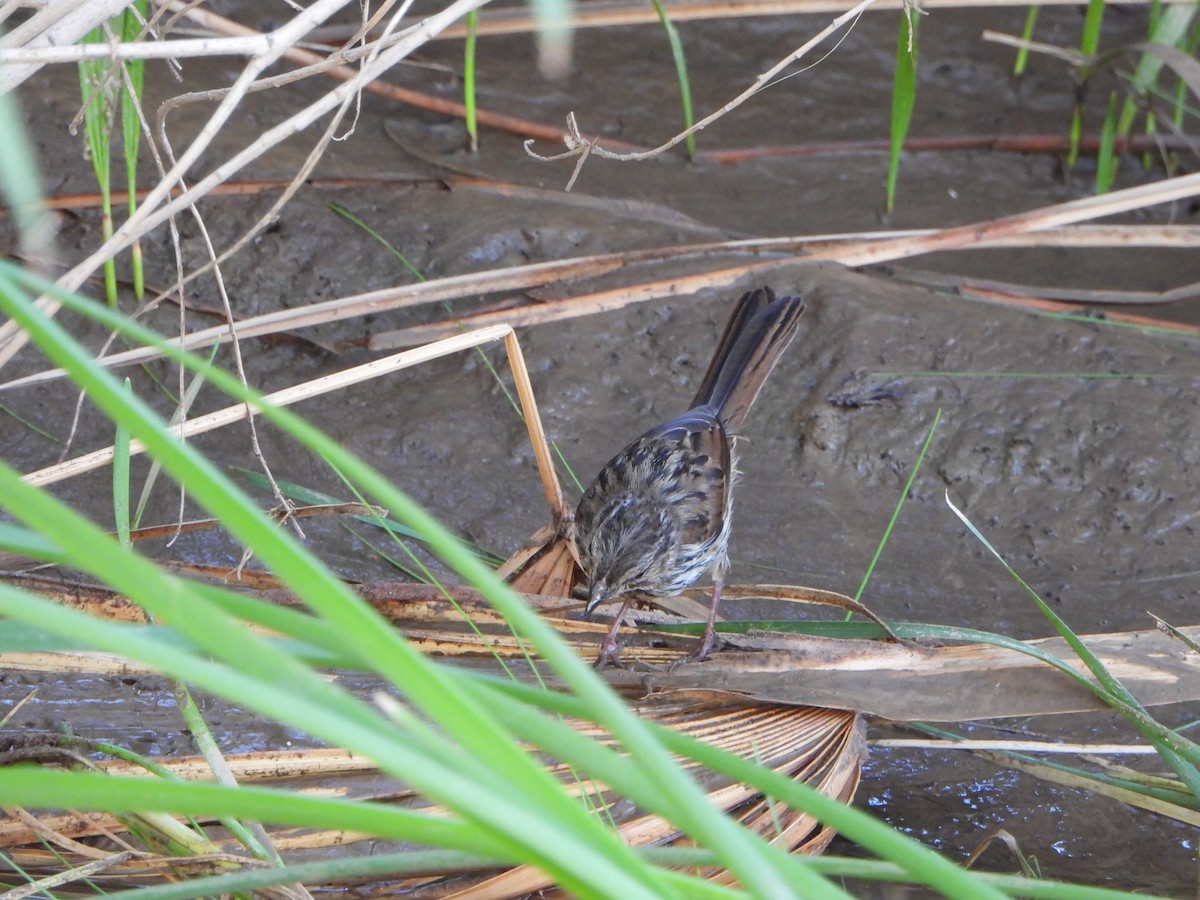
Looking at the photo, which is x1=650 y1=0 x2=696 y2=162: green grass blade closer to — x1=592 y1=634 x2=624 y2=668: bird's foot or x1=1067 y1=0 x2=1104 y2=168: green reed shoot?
x1=1067 y1=0 x2=1104 y2=168: green reed shoot

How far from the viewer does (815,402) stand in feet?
15.0

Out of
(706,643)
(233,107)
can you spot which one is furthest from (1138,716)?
(233,107)

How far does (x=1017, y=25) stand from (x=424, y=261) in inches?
167

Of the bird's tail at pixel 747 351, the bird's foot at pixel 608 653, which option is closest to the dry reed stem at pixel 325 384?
the bird's foot at pixel 608 653

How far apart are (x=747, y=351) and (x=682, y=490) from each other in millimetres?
642

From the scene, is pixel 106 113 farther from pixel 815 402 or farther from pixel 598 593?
pixel 815 402

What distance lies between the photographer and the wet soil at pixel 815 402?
3.90m

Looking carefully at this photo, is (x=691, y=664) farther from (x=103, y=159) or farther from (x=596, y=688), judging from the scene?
(x=103, y=159)

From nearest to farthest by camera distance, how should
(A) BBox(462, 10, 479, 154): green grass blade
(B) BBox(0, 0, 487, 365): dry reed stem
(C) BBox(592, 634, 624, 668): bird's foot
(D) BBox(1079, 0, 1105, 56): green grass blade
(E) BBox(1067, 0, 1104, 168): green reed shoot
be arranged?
(B) BBox(0, 0, 487, 365): dry reed stem
(C) BBox(592, 634, 624, 668): bird's foot
(A) BBox(462, 10, 479, 154): green grass blade
(D) BBox(1079, 0, 1105, 56): green grass blade
(E) BBox(1067, 0, 1104, 168): green reed shoot

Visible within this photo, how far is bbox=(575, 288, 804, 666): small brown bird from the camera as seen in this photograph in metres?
3.44

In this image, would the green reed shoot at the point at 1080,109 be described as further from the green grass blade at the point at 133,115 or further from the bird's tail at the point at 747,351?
the green grass blade at the point at 133,115

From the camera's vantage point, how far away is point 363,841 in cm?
244

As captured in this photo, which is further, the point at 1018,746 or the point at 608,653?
the point at 608,653

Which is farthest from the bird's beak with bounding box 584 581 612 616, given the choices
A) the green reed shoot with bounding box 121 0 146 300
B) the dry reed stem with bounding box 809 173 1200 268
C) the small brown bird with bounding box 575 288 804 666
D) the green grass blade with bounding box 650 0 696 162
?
the green grass blade with bounding box 650 0 696 162
